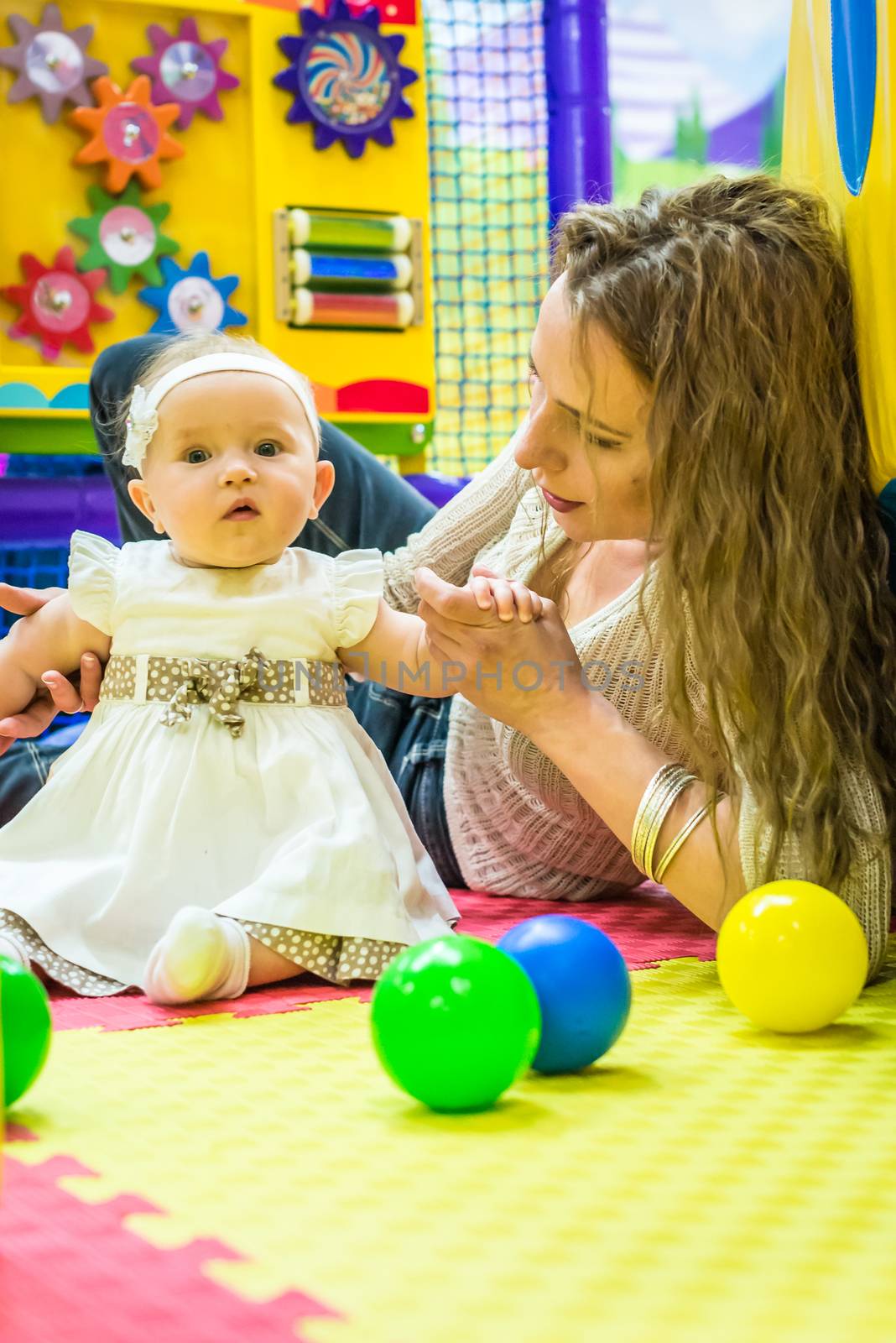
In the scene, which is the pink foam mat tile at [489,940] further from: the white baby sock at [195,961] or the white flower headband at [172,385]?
the white flower headband at [172,385]

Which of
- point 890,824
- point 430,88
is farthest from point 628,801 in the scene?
point 430,88

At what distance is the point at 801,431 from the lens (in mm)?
1042

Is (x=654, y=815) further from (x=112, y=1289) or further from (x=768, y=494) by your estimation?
(x=112, y=1289)

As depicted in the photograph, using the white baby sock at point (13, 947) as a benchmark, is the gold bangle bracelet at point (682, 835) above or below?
above

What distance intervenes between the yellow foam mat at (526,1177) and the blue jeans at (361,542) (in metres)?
0.67

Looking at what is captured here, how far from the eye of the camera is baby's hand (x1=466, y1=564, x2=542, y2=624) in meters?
1.11

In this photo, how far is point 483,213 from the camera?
3.50 metres

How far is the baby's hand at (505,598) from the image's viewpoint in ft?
3.65

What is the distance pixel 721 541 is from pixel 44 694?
642 mm

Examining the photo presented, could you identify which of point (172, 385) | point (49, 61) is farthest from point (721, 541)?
point (49, 61)

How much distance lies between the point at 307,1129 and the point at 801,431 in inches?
24.0

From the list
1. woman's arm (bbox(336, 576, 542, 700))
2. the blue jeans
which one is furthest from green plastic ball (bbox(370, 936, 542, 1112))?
the blue jeans

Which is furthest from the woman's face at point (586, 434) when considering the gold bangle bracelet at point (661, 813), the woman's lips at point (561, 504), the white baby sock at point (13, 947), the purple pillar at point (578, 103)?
the purple pillar at point (578, 103)

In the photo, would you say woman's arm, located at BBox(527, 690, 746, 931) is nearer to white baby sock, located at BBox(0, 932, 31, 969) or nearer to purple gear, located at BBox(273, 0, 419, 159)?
white baby sock, located at BBox(0, 932, 31, 969)
